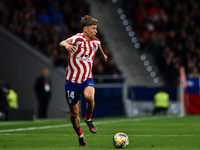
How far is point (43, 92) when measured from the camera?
749 inches

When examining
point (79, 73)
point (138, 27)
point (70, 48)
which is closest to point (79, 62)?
point (79, 73)

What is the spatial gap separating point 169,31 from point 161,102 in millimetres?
5486

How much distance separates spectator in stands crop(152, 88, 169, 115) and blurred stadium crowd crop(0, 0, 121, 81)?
225cm

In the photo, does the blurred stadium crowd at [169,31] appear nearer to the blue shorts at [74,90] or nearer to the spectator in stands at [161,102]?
the spectator in stands at [161,102]

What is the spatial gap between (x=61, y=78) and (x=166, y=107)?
5115 mm

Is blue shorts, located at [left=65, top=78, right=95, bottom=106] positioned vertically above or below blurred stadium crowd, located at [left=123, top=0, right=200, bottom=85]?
below

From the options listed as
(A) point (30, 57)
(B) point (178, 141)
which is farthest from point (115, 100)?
(B) point (178, 141)

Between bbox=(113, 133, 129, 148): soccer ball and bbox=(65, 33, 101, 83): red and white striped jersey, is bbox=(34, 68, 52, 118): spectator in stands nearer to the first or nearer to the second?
bbox=(65, 33, 101, 83): red and white striped jersey

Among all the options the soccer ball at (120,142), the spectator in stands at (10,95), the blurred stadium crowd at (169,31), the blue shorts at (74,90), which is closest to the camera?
the soccer ball at (120,142)

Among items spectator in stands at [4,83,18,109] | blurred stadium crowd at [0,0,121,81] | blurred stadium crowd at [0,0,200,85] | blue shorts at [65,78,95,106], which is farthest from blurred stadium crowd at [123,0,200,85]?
blue shorts at [65,78,95,106]

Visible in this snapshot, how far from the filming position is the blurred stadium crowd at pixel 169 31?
76.3 feet

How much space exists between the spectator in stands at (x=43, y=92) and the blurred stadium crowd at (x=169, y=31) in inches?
268

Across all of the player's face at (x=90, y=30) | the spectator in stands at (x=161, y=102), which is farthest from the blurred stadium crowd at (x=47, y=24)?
the player's face at (x=90, y=30)

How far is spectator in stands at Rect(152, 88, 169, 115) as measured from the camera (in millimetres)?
20766
